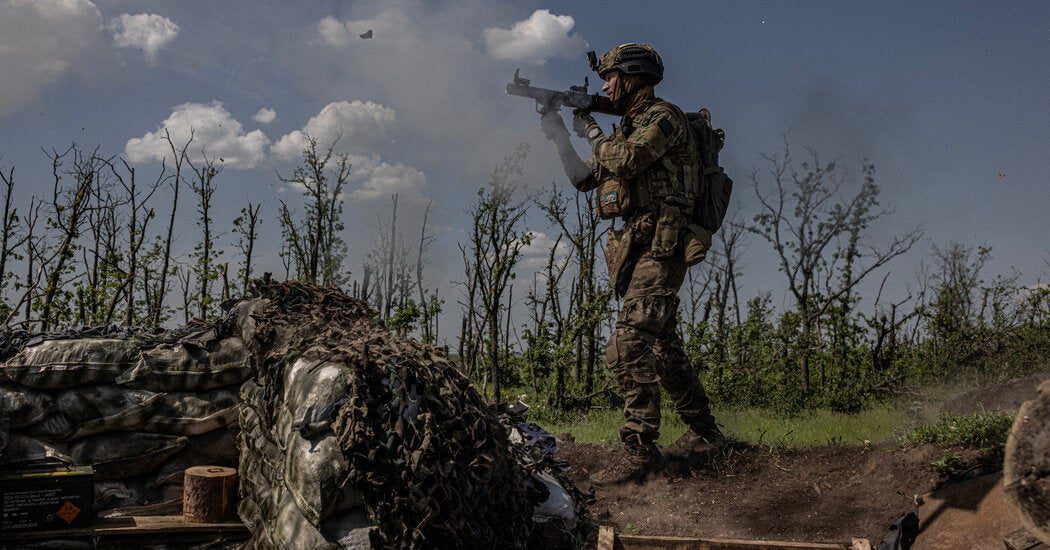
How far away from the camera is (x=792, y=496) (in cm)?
471

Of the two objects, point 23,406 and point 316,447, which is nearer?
point 316,447

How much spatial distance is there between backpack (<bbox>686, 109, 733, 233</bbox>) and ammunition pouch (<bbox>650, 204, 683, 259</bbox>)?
0.85 feet

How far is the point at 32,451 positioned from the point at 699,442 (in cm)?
418

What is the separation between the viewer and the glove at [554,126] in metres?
5.77

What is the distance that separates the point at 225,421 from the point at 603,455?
2923 mm

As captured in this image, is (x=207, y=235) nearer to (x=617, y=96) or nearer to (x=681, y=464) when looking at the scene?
(x=617, y=96)

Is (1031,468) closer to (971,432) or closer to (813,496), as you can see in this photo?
(971,432)

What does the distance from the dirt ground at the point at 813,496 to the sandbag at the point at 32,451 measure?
2918 millimetres

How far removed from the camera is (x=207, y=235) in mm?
10328

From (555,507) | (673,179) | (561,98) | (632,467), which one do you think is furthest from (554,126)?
(555,507)

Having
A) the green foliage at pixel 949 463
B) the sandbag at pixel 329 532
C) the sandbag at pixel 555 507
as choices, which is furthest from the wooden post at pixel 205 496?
the green foliage at pixel 949 463

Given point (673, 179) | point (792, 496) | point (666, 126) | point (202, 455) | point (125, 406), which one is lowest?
point (792, 496)

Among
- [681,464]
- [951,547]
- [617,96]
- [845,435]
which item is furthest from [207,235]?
[951,547]

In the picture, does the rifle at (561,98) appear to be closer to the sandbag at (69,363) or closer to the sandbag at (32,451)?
the sandbag at (69,363)
